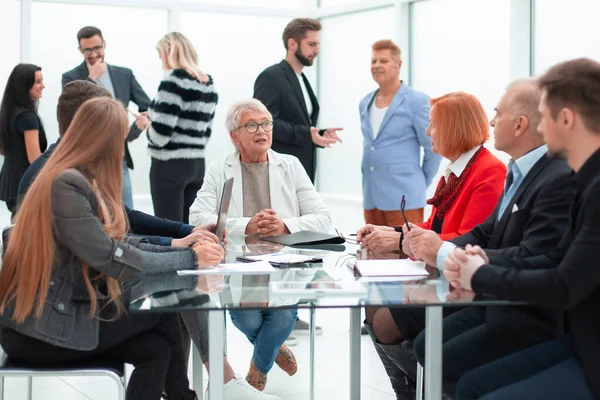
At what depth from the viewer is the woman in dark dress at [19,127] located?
507 centimetres

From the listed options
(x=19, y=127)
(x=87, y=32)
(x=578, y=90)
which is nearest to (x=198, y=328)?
(x=578, y=90)

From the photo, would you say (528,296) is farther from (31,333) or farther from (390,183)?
(390,183)

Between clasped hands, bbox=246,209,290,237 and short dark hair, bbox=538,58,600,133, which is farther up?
short dark hair, bbox=538,58,600,133

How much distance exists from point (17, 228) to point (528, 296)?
1.36m

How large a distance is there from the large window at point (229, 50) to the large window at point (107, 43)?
1.08 ft

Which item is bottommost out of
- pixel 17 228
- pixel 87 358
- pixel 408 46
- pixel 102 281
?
pixel 87 358

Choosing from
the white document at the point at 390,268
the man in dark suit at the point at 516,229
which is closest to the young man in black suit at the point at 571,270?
the man in dark suit at the point at 516,229

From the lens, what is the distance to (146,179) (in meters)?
7.46

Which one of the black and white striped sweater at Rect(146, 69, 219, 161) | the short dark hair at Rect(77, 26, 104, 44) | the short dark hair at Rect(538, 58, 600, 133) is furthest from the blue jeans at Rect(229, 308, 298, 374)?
the short dark hair at Rect(77, 26, 104, 44)

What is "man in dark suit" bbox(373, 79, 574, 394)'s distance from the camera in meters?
2.39

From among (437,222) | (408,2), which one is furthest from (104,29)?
(437,222)

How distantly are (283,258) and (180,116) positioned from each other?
95.6 inches

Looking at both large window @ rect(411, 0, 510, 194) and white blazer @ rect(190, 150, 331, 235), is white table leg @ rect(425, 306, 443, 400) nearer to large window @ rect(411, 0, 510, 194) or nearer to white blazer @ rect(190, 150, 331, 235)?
white blazer @ rect(190, 150, 331, 235)

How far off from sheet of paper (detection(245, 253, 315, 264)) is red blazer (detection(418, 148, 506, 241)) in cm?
50
